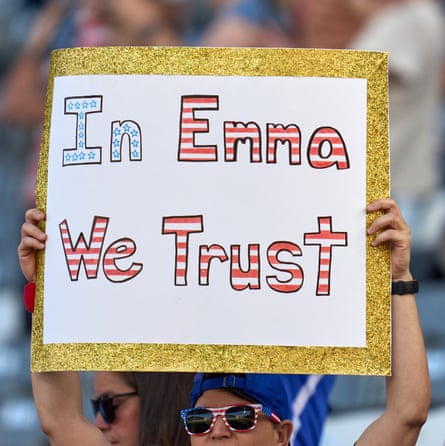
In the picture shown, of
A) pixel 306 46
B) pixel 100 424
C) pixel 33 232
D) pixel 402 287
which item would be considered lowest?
pixel 100 424

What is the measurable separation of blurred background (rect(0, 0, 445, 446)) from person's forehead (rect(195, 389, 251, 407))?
3.02 metres

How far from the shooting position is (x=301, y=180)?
3.16 m

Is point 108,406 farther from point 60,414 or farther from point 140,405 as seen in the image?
point 60,414

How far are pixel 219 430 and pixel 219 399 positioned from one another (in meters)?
0.10

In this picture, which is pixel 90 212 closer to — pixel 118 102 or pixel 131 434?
pixel 118 102

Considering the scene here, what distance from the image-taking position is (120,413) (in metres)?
3.69

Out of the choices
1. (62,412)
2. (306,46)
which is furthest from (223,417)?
(306,46)

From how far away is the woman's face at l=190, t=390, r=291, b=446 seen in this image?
3191mm

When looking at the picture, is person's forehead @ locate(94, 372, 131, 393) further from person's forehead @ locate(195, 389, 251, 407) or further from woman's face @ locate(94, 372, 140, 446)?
person's forehead @ locate(195, 389, 251, 407)

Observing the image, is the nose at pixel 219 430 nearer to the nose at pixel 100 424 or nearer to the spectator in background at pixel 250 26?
the nose at pixel 100 424

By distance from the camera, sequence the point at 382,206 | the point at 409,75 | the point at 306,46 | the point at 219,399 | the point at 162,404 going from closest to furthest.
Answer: the point at 382,206, the point at 219,399, the point at 162,404, the point at 409,75, the point at 306,46

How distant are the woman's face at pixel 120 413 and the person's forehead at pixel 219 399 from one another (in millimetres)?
426

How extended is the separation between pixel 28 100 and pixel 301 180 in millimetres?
5078

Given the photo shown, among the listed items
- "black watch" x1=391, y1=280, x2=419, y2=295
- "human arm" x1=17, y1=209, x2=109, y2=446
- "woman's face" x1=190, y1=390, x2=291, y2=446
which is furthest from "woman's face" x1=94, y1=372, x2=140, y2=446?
"black watch" x1=391, y1=280, x2=419, y2=295
